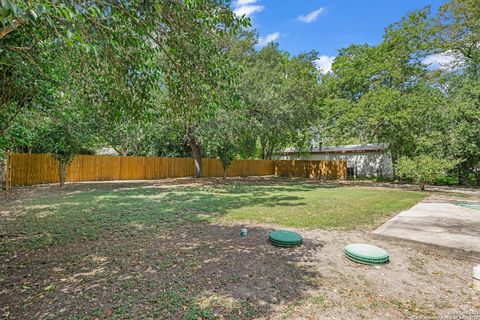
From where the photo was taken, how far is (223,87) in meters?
3.38

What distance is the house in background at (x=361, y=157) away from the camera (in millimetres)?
16109

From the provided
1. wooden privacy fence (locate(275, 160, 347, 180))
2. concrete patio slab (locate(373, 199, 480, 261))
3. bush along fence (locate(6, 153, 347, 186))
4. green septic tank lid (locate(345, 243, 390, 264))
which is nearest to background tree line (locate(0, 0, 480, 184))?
bush along fence (locate(6, 153, 347, 186))

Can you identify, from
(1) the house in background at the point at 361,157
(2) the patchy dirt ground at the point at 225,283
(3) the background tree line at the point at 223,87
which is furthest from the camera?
(1) the house in background at the point at 361,157

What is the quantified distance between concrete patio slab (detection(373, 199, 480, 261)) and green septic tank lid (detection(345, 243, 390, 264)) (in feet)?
2.85

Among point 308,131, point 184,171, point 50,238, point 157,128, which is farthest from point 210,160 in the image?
point 50,238

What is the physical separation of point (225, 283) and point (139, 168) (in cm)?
1337

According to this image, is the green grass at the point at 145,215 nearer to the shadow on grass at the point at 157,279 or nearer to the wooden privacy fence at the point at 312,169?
the shadow on grass at the point at 157,279

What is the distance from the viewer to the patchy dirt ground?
2092 millimetres

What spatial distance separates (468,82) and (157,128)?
15.9 meters

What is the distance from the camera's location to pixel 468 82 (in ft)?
39.6

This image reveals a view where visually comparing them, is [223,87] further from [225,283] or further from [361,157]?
[361,157]

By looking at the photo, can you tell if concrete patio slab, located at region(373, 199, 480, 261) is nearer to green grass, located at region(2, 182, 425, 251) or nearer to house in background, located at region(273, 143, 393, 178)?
green grass, located at region(2, 182, 425, 251)

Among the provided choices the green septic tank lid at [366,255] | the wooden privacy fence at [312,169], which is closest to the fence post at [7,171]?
the green septic tank lid at [366,255]

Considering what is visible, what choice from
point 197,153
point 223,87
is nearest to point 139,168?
point 197,153
